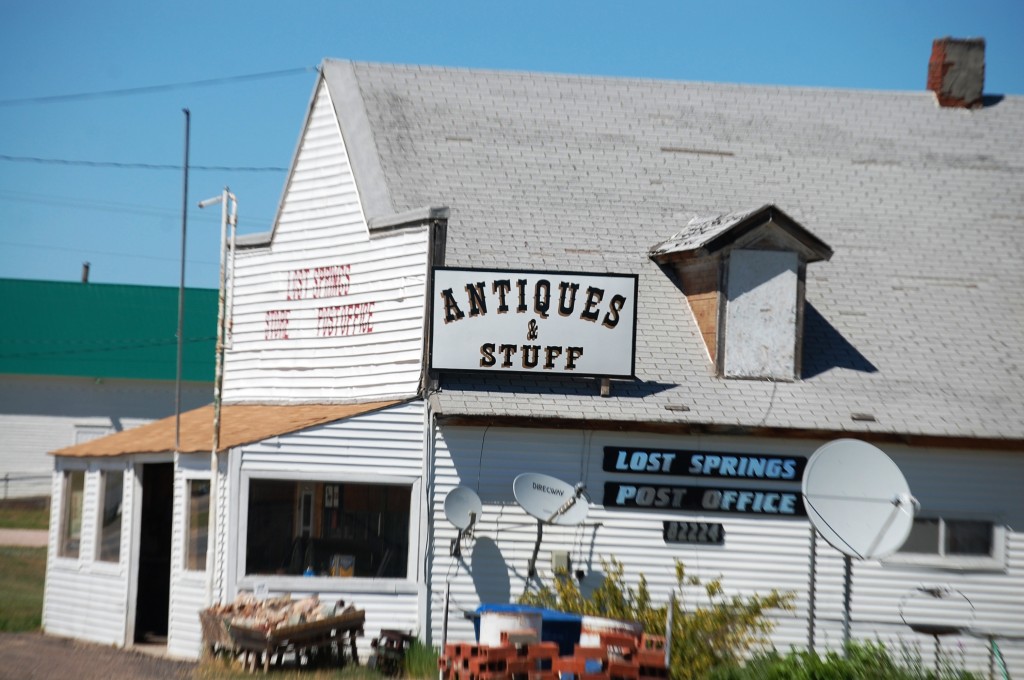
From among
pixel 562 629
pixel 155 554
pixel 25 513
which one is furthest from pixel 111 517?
pixel 25 513

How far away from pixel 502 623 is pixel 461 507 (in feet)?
9.56

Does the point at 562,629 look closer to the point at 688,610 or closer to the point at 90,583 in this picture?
the point at 688,610

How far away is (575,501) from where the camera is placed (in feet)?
54.3

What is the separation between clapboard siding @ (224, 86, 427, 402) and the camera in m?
18.5

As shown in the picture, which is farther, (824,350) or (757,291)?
(824,350)

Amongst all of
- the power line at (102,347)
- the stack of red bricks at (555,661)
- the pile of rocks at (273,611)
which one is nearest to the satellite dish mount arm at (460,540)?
the pile of rocks at (273,611)

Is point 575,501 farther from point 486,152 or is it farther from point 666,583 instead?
point 486,152

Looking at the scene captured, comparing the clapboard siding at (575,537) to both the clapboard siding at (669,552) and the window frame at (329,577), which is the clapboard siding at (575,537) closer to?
the clapboard siding at (669,552)

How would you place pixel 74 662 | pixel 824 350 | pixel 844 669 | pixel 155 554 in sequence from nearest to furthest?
pixel 844 669, pixel 74 662, pixel 824 350, pixel 155 554

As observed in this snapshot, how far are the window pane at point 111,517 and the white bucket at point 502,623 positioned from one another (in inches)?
310

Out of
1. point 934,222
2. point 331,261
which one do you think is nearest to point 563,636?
point 331,261

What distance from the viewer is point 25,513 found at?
133 ft

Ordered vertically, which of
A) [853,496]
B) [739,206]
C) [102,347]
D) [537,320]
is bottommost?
[853,496]

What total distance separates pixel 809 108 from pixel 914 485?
9132mm
